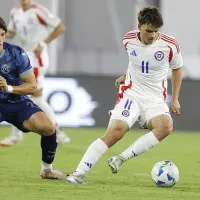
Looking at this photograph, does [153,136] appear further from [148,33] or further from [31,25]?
[31,25]

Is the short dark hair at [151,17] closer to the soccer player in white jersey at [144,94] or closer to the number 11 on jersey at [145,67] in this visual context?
the soccer player in white jersey at [144,94]

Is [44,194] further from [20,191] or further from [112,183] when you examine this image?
[112,183]

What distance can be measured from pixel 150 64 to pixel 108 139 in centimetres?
84

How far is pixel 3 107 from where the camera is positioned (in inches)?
316

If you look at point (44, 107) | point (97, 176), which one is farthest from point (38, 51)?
point (97, 176)

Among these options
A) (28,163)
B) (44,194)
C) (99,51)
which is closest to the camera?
(44,194)

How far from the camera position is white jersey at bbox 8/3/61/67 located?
41.2 feet

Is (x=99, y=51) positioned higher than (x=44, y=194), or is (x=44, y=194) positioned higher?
(x=44, y=194)

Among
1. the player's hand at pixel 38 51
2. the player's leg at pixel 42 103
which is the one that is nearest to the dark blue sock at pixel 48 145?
the player's leg at pixel 42 103

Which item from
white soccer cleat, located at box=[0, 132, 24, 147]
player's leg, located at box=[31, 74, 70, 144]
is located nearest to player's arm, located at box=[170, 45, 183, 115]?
player's leg, located at box=[31, 74, 70, 144]

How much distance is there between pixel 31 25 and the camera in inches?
499

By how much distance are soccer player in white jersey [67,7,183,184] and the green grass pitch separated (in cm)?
31

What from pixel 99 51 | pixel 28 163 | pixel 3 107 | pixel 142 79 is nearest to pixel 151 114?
pixel 142 79

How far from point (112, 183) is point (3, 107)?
3.95 ft
